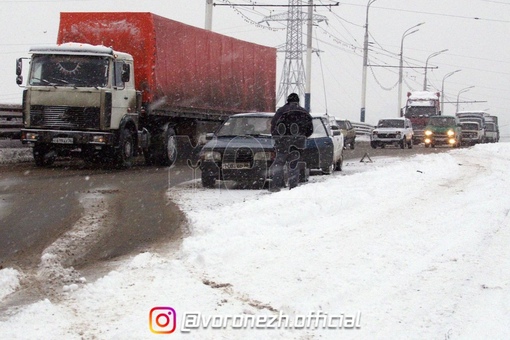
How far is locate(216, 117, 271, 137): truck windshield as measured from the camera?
1521 cm

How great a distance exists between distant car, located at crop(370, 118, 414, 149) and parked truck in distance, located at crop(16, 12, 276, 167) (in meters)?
17.2

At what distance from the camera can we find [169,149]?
2134 centimetres

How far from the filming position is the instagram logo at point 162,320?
5.06 m

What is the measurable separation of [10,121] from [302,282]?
1648 cm

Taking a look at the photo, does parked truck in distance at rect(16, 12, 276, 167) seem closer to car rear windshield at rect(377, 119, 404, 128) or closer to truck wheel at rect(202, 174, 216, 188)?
truck wheel at rect(202, 174, 216, 188)

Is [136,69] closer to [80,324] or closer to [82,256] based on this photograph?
[82,256]

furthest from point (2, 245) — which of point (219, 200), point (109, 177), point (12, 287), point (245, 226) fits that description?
point (109, 177)

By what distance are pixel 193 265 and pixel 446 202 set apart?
Answer: 592 centimetres

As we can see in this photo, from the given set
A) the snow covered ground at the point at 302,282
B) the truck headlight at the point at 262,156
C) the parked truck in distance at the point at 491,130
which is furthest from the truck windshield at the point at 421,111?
the snow covered ground at the point at 302,282

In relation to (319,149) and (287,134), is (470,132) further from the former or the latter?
(287,134)

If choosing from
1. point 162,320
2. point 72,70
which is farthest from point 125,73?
point 162,320

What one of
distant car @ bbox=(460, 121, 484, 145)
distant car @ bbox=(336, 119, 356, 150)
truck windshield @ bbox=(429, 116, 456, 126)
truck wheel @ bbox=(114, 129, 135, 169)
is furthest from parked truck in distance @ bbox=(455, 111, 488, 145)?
truck wheel @ bbox=(114, 129, 135, 169)

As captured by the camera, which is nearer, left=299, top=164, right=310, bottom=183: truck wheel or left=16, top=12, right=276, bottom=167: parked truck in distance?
left=299, top=164, right=310, bottom=183: truck wheel

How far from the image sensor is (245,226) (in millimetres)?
8602
